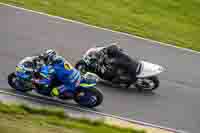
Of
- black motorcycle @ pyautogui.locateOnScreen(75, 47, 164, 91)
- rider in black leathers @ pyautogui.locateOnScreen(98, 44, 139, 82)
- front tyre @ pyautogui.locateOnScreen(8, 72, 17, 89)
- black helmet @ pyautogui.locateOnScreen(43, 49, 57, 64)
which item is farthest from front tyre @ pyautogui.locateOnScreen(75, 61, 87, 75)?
front tyre @ pyautogui.locateOnScreen(8, 72, 17, 89)

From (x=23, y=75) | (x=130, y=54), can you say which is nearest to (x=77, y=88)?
(x=23, y=75)

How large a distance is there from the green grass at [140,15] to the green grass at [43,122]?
875 cm

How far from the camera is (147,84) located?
1883 cm

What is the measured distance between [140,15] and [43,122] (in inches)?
499

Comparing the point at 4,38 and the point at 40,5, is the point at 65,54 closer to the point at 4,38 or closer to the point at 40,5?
the point at 4,38

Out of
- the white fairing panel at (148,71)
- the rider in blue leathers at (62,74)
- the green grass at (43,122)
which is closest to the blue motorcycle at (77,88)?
the rider in blue leathers at (62,74)

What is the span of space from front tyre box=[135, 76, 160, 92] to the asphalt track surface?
9.3 inches

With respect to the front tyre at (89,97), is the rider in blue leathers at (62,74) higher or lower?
higher

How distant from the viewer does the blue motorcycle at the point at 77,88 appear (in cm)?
1656

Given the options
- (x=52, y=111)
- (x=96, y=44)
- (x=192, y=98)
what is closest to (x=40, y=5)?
(x=96, y=44)

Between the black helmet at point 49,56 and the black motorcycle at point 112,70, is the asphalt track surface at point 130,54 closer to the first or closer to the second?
the black motorcycle at point 112,70

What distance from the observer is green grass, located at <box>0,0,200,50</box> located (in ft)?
78.8

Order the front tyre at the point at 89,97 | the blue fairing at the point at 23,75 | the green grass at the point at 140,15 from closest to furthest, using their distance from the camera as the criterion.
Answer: the blue fairing at the point at 23,75
the front tyre at the point at 89,97
the green grass at the point at 140,15

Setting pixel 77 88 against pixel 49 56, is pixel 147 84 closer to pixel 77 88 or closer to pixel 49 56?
pixel 77 88
